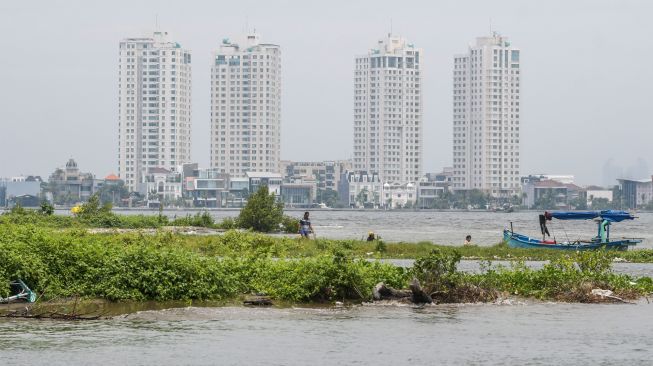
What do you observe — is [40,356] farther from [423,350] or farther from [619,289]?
[619,289]

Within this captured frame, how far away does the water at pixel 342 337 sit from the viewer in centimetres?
1609

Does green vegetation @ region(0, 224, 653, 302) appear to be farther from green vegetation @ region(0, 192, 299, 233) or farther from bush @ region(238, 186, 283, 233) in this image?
bush @ region(238, 186, 283, 233)

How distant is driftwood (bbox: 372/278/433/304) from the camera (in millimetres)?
21234

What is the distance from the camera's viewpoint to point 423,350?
17.0 m

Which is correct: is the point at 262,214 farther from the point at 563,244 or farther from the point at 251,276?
the point at 251,276

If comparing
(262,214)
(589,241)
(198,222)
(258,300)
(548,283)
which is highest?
(262,214)

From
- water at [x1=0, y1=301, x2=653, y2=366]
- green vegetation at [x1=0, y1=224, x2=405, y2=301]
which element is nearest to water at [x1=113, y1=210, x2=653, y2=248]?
green vegetation at [x1=0, y1=224, x2=405, y2=301]

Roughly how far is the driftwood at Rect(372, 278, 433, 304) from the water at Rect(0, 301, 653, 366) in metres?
0.31

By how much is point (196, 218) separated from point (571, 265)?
2989cm

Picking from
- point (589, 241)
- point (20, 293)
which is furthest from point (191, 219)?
point (20, 293)

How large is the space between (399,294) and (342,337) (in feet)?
12.4

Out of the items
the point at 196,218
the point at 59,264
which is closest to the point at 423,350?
the point at 59,264

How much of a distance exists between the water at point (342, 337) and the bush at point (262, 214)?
28907mm

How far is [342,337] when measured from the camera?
17812mm
